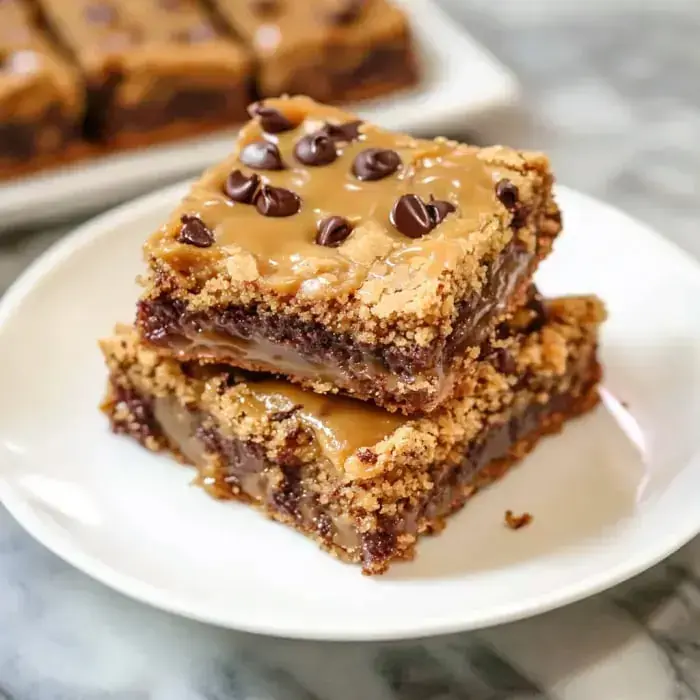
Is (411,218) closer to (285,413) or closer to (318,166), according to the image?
(318,166)

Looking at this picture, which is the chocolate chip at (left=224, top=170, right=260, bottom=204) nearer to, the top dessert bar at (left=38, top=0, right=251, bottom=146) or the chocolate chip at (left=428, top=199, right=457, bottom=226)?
Result: the chocolate chip at (left=428, top=199, right=457, bottom=226)

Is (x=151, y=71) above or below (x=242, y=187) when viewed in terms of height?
below

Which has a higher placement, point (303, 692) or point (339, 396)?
point (339, 396)

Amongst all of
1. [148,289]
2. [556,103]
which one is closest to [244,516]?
[148,289]

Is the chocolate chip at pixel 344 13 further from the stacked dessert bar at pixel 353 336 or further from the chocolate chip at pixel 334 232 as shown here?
the chocolate chip at pixel 334 232

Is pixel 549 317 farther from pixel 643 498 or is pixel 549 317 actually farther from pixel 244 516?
pixel 244 516

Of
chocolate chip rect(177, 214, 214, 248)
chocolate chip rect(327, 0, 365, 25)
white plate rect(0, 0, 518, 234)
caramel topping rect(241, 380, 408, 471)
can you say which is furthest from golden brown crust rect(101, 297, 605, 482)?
chocolate chip rect(327, 0, 365, 25)

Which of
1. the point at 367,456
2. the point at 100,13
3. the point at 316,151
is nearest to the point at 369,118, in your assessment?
the point at 100,13
